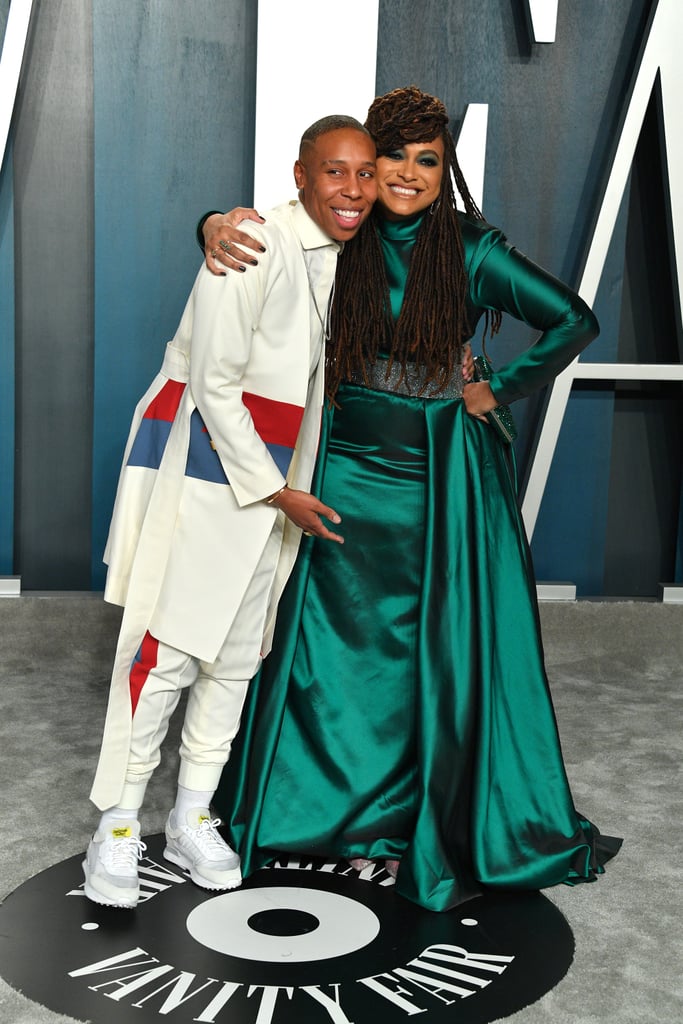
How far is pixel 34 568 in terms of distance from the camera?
4000 mm

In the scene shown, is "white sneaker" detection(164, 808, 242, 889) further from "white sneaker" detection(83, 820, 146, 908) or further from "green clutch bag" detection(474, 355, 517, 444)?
"green clutch bag" detection(474, 355, 517, 444)

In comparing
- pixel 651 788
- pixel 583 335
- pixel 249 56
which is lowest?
pixel 651 788

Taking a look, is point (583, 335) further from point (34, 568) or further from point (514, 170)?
point (34, 568)

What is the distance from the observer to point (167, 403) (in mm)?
2207

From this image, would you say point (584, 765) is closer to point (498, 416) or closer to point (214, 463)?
point (498, 416)

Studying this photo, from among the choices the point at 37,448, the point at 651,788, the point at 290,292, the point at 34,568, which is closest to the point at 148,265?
the point at 37,448

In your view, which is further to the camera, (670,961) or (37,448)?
(37,448)

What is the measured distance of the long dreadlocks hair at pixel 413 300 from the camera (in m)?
2.24

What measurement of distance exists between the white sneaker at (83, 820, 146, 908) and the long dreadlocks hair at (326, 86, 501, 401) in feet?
3.06

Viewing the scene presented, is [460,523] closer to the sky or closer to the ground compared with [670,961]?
closer to the sky

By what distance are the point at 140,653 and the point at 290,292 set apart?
0.71m

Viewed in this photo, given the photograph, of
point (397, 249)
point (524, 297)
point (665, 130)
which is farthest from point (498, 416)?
point (665, 130)

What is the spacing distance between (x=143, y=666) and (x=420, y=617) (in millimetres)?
536

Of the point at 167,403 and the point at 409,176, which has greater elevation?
the point at 409,176
